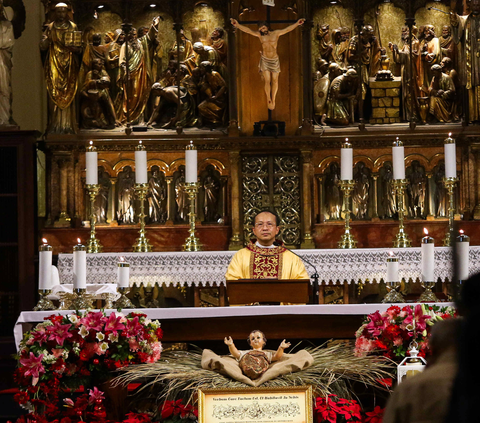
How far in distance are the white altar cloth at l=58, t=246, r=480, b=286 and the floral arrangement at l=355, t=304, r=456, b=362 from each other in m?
4.03

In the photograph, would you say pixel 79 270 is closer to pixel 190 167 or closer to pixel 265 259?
pixel 265 259

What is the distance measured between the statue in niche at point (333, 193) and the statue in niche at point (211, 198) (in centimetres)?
139

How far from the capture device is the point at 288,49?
1134cm

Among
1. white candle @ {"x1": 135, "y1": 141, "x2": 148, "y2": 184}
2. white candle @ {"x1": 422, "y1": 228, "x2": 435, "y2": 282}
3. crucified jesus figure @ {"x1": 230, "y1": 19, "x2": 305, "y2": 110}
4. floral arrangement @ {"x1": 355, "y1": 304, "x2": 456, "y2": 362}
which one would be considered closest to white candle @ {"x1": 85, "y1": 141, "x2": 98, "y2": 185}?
white candle @ {"x1": 135, "y1": 141, "x2": 148, "y2": 184}

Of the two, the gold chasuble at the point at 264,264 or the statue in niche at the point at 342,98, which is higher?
the statue in niche at the point at 342,98

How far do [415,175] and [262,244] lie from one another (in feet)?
11.9

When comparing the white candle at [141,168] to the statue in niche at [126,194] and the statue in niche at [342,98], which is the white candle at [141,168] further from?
the statue in niche at [342,98]

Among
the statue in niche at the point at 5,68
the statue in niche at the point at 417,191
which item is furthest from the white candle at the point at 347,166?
the statue in niche at the point at 5,68

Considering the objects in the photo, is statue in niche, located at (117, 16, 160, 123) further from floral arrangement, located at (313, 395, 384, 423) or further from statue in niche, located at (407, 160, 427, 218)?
floral arrangement, located at (313, 395, 384, 423)

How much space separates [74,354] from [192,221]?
Answer: 4421mm

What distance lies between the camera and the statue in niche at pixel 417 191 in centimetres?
1120

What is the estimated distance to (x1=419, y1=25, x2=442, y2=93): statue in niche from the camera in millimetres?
11320

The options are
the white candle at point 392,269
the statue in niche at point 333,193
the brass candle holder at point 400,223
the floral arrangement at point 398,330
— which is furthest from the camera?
the statue in niche at point 333,193

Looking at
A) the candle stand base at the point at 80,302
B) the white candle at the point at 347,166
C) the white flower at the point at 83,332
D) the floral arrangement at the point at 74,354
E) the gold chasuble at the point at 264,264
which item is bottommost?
the floral arrangement at the point at 74,354
